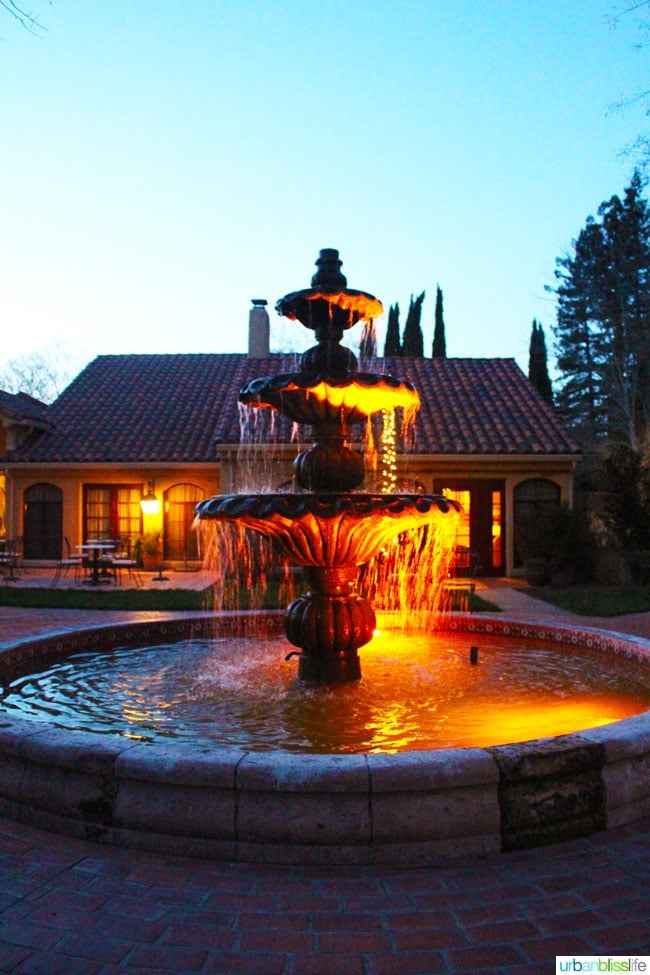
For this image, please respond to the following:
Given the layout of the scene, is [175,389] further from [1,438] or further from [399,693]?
[399,693]

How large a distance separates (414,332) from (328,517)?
3419cm

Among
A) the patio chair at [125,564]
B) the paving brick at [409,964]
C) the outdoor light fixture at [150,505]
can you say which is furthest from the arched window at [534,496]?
the paving brick at [409,964]

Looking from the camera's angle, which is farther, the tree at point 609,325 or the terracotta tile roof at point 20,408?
the tree at point 609,325

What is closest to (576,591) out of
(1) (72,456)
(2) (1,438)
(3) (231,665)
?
(3) (231,665)

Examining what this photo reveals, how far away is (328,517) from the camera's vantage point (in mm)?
5383

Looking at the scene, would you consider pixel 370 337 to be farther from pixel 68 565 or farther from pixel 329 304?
pixel 68 565

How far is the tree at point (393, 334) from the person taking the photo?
38.6m

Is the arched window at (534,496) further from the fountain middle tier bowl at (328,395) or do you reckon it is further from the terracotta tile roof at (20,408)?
the terracotta tile roof at (20,408)

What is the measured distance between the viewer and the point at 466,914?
2818 millimetres

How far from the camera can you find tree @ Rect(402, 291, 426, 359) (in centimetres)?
3784

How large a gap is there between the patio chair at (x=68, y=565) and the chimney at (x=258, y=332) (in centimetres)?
802

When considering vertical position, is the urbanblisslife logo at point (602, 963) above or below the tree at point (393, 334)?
below

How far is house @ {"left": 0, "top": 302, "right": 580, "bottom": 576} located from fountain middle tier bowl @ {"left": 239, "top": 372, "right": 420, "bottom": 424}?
12.1 m

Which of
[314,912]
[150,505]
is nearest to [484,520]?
[150,505]
